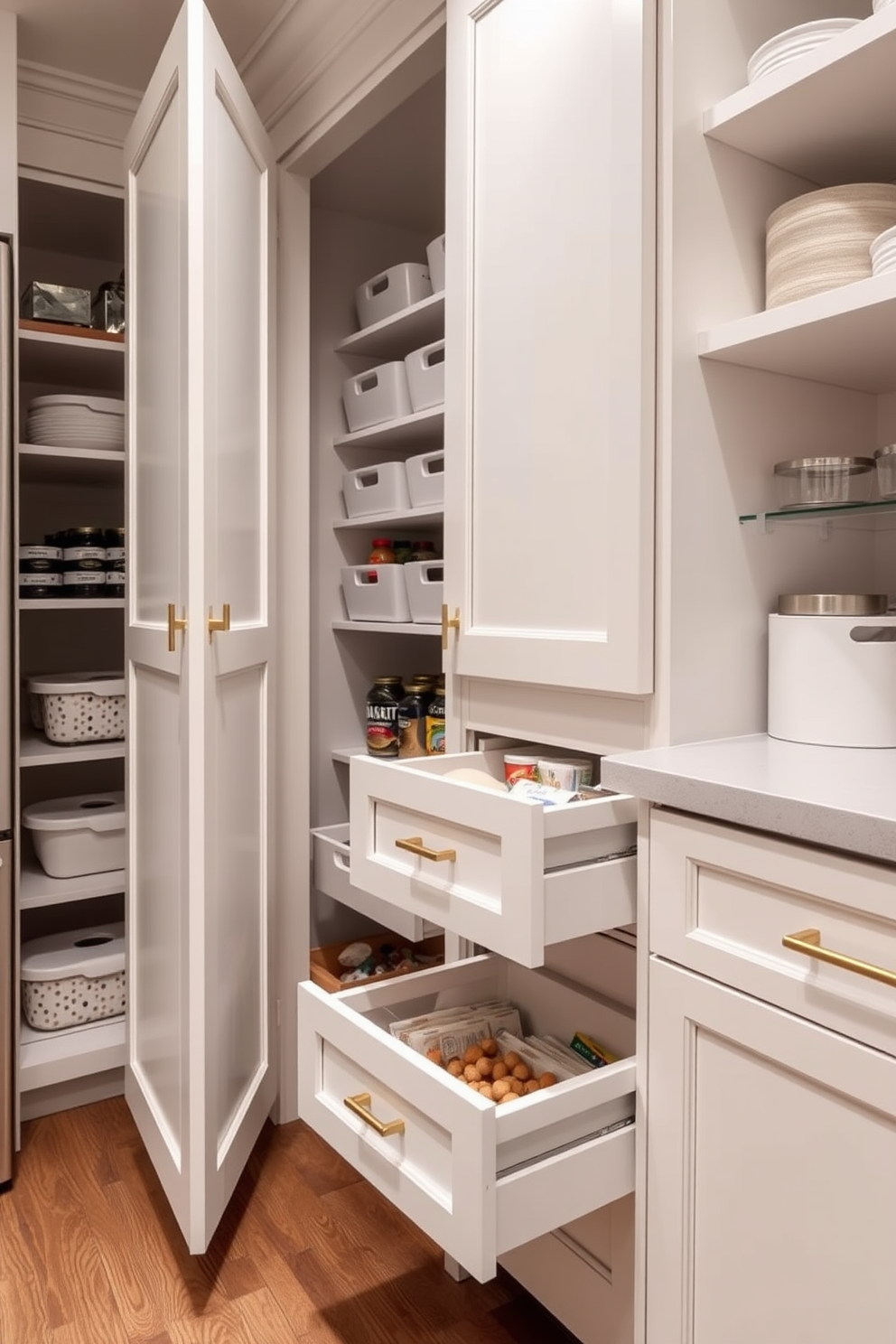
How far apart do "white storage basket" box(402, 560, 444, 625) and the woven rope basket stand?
1118 mm

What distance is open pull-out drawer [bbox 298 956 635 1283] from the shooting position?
3.18 ft

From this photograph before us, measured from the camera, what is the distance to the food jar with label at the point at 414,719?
235cm

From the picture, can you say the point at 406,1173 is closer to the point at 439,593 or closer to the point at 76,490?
the point at 439,593

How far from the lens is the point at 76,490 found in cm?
259

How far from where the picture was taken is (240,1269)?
1.67 m

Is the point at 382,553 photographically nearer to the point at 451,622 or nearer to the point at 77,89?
the point at 451,622

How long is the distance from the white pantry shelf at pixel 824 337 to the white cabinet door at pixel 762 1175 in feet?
2.42

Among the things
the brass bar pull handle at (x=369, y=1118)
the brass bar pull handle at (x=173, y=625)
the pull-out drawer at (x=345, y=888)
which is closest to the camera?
the brass bar pull handle at (x=369, y=1118)

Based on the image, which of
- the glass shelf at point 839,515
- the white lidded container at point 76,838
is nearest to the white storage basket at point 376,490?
the white lidded container at point 76,838

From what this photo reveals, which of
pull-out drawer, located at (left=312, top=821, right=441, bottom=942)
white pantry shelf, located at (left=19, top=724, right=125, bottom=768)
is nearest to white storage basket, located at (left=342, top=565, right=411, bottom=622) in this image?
pull-out drawer, located at (left=312, top=821, right=441, bottom=942)

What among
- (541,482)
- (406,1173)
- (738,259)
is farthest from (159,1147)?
(738,259)

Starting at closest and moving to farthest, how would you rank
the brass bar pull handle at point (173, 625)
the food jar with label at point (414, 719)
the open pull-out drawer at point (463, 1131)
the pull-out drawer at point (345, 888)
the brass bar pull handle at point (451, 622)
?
the open pull-out drawer at point (463, 1131) → the brass bar pull handle at point (451, 622) → the brass bar pull handle at point (173, 625) → the pull-out drawer at point (345, 888) → the food jar with label at point (414, 719)

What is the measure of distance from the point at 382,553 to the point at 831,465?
1.40 m

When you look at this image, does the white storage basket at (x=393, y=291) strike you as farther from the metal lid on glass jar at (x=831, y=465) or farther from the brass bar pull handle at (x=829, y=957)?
the brass bar pull handle at (x=829, y=957)
